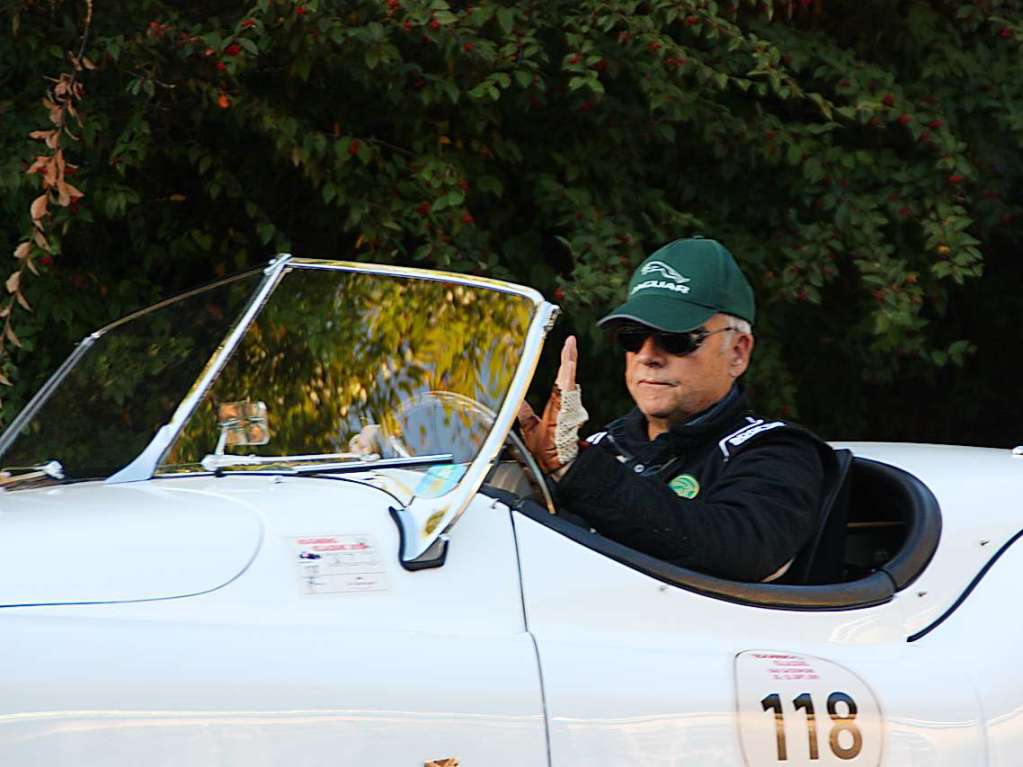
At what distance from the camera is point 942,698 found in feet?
8.07

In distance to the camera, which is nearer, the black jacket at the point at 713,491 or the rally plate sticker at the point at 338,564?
the rally plate sticker at the point at 338,564

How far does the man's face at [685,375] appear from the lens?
3051 millimetres

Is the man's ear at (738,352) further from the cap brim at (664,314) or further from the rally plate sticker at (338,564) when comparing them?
the rally plate sticker at (338,564)

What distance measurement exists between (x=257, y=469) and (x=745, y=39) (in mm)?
3346

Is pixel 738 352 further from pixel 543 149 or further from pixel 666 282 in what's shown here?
pixel 543 149

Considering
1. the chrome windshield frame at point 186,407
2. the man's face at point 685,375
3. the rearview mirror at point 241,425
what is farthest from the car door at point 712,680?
the man's face at point 685,375

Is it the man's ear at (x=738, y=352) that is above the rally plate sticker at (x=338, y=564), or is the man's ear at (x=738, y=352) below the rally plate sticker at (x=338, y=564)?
above

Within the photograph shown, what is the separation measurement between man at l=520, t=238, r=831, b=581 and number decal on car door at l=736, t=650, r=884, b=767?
237mm

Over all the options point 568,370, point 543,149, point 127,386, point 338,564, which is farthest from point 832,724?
point 543,149

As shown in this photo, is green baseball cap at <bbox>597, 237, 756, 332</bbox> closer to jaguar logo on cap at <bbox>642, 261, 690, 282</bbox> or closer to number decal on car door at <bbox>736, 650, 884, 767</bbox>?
jaguar logo on cap at <bbox>642, 261, 690, 282</bbox>

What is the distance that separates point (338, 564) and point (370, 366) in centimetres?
44

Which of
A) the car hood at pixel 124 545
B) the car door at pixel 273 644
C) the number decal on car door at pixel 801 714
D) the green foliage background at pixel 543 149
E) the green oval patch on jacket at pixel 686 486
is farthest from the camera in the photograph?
the green foliage background at pixel 543 149

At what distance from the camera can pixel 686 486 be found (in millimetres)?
2961

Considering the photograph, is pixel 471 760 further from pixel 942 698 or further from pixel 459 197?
pixel 459 197
